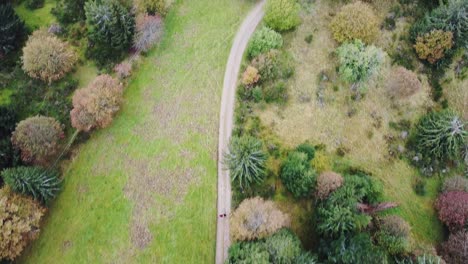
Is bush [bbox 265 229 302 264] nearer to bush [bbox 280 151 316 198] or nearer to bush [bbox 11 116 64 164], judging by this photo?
bush [bbox 280 151 316 198]

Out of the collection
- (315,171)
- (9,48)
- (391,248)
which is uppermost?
(9,48)

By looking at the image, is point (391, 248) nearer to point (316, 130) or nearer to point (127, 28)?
point (316, 130)

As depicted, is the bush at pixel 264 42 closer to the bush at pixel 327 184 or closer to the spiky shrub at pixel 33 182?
the bush at pixel 327 184

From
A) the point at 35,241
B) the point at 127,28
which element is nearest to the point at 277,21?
the point at 127,28

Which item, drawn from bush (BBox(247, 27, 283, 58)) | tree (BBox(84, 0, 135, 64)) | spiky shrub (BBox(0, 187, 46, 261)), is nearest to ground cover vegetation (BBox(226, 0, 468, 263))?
bush (BBox(247, 27, 283, 58))

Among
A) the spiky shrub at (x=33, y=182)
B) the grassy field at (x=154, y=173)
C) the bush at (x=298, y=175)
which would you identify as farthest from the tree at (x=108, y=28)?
the bush at (x=298, y=175)

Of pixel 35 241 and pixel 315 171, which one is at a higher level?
pixel 35 241

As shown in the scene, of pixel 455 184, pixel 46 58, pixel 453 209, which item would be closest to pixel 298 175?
pixel 453 209
